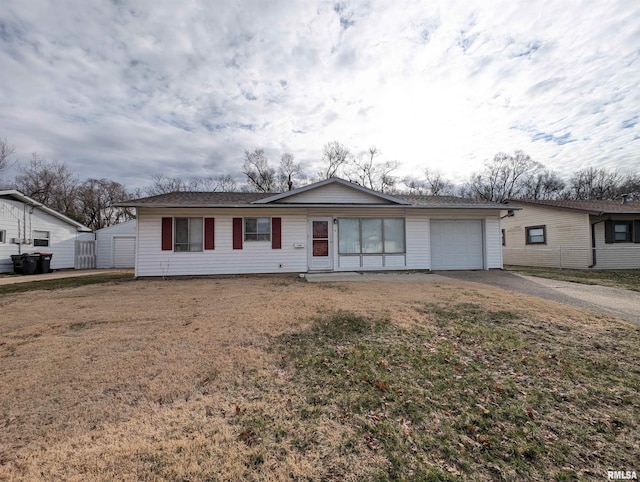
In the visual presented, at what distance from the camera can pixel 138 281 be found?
10438 millimetres

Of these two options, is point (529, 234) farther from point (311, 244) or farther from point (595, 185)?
point (595, 185)

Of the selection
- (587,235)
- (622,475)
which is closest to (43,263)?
(622,475)

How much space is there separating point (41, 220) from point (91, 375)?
18.2 meters

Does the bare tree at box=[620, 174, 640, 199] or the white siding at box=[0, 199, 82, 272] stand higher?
the bare tree at box=[620, 174, 640, 199]

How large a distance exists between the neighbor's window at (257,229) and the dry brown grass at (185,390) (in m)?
5.50

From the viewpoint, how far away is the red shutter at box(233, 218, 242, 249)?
11.5m

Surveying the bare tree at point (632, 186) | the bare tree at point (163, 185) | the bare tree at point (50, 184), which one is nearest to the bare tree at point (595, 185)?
the bare tree at point (632, 186)

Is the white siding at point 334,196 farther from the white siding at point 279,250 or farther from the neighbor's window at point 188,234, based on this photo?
the neighbor's window at point 188,234

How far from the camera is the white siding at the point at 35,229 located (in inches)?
556

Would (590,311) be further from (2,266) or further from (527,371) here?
(2,266)

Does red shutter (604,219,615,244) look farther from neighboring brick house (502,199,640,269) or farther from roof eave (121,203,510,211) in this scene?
roof eave (121,203,510,211)

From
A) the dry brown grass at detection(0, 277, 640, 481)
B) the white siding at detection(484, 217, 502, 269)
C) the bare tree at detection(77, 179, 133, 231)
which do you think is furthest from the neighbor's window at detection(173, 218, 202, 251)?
the bare tree at detection(77, 179, 133, 231)

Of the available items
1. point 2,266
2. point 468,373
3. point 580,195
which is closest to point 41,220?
point 2,266

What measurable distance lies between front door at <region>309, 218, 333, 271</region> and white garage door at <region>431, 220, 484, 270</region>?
4.55 meters
